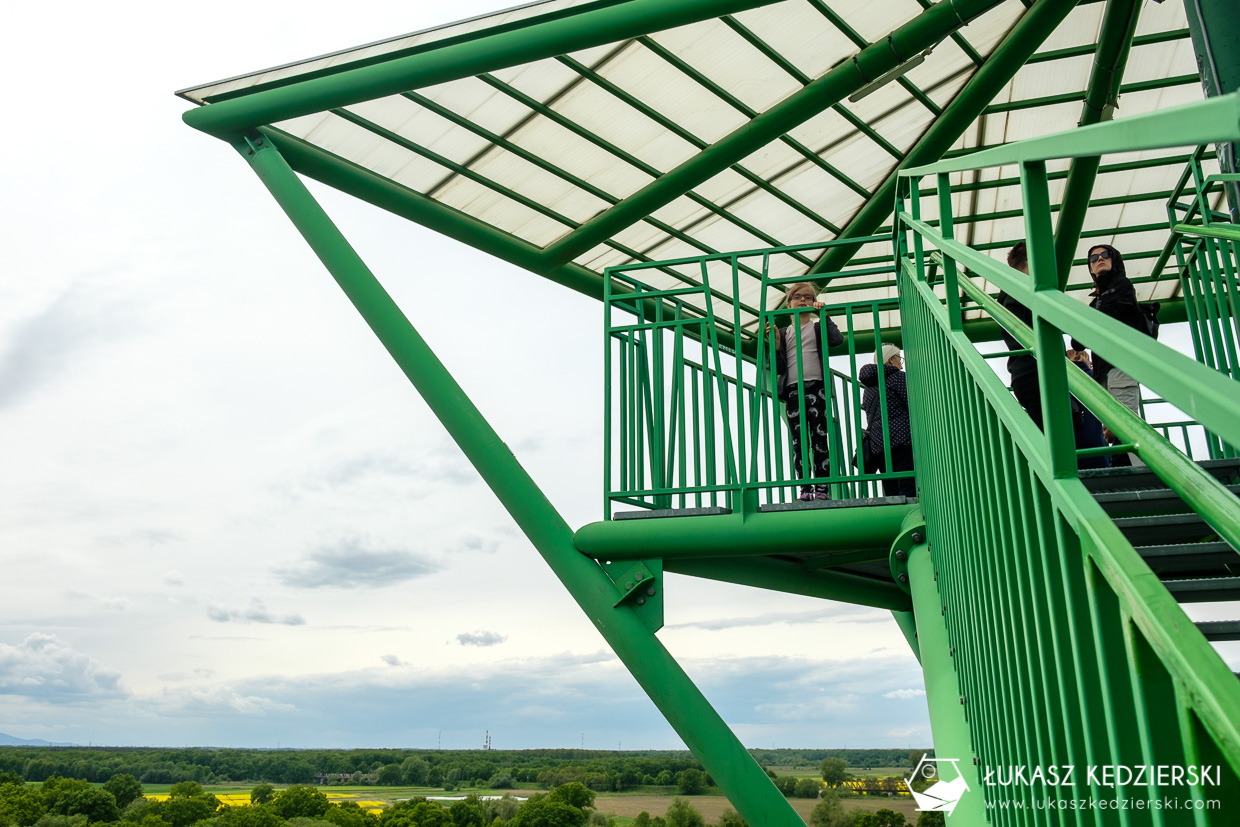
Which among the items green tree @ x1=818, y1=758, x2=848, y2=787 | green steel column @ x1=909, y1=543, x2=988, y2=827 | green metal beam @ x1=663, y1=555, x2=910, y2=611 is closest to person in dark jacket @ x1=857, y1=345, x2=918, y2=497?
green metal beam @ x1=663, y1=555, x2=910, y2=611

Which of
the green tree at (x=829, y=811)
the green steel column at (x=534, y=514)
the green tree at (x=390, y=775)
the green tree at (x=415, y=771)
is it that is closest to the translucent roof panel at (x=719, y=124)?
the green steel column at (x=534, y=514)

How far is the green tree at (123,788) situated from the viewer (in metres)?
67.8

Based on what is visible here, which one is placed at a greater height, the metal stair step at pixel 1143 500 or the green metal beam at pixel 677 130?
the green metal beam at pixel 677 130

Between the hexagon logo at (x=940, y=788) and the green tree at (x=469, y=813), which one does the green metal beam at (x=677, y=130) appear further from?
the green tree at (x=469, y=813)

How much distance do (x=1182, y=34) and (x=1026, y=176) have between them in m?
10.0

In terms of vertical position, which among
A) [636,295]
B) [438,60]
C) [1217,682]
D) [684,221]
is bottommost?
[1217,682]

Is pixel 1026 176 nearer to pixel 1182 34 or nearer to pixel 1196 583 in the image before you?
pixel 1196 583

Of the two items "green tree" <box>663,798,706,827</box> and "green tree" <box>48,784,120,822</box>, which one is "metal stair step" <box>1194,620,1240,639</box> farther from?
"green tree" <box>48,784,120,822</box>

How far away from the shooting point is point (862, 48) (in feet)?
30.6

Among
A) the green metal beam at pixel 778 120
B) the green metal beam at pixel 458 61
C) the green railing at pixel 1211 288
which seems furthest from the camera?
the green metal beam at pixel 778 120

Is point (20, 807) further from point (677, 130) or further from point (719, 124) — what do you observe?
point (719, 124)

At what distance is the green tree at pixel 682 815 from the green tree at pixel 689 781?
2.95 metres

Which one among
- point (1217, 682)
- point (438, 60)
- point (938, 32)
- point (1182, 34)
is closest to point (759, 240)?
point (938, 32)
